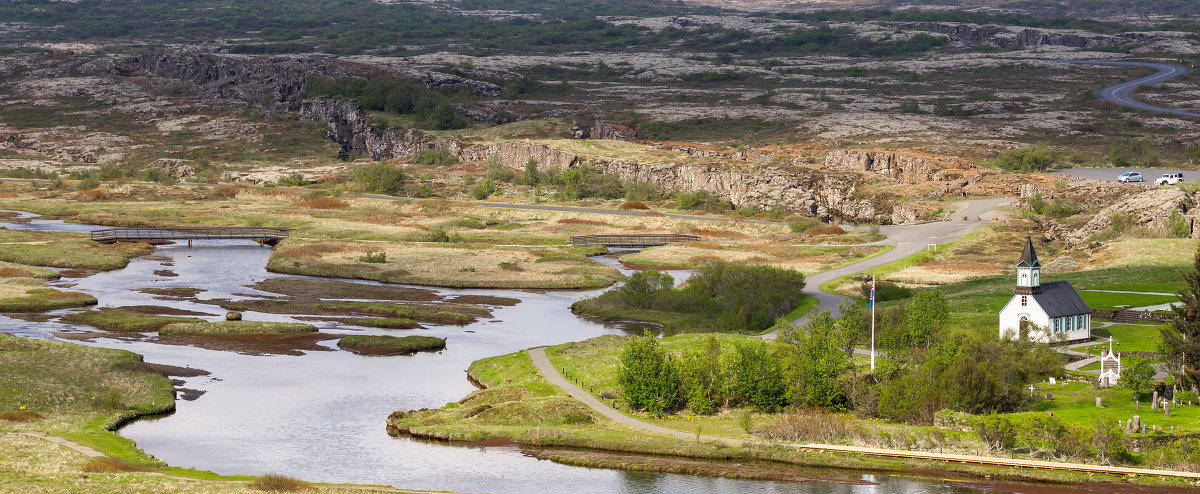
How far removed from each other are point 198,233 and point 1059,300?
10259cm

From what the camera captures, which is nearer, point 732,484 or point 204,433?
point 732,484

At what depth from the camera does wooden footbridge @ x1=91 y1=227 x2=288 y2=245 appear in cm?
14150

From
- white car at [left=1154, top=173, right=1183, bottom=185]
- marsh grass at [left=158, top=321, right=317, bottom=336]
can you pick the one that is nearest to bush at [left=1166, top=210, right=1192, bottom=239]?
white car at [left=1154, top=173, right=1183, bottom=185]

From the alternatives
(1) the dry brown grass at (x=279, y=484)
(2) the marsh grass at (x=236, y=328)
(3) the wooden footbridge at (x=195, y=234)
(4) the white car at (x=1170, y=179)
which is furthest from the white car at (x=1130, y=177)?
(1) the dry brown grass at (x=279, y=484)

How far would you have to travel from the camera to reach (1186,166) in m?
165

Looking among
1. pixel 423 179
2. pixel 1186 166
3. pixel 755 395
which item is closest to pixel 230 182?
pixel 423 179

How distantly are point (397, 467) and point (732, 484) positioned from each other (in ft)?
47.5

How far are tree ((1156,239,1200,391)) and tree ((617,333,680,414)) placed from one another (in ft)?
78.6

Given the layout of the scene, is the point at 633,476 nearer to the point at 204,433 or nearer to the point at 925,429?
the point at 925,429

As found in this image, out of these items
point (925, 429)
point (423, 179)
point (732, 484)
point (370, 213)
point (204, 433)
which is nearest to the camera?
point (732, 484)

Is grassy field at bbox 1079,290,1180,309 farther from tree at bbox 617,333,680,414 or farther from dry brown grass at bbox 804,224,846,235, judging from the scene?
dry brown grass at bbox 804,224,846,235

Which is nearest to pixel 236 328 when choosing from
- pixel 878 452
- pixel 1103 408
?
pixel 878 452

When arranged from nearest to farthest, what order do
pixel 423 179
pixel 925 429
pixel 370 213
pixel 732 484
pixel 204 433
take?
pixel 732 484 < pixel 925 429 < pixel 204 433 < pixel 370 213 < pixel 423 179

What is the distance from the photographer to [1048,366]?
65188 mm
